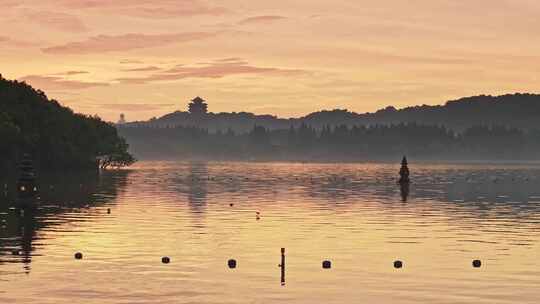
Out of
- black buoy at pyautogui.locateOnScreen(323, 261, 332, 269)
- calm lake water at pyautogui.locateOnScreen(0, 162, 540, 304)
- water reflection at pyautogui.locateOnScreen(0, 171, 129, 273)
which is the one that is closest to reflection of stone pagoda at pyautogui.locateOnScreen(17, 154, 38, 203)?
water reflection at pyautogui.locateOnScreen(0, 171, 129, 273)

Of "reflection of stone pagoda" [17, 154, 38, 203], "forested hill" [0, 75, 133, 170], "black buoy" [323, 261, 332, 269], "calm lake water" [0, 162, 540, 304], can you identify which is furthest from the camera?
"forested hill" [0, 75, 133, 170]

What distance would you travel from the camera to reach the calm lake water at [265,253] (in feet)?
150

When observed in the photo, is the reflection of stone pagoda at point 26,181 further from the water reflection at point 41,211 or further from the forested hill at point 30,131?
the forested hill at point 30,131

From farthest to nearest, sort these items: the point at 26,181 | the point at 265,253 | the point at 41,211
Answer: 1. the point at 41,211
2. the point at 26,181
3. the point at 265,253

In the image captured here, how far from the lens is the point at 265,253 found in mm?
61875

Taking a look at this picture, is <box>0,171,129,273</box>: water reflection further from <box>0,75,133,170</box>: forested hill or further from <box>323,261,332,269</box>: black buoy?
<box>323,261,332,269</box>: black buoy

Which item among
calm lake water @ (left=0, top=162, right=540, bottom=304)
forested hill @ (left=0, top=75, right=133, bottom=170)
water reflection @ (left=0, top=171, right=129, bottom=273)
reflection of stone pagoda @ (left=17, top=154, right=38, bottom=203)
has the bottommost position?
calm lake water @ (left=0, top=162, right=540, bottom=304)

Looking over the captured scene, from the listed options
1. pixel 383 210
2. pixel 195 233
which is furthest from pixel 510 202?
pixel 195 233

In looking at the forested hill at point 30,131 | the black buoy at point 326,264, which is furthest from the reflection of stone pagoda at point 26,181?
the forested hill at point 30,131

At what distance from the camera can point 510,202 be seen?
128125mm

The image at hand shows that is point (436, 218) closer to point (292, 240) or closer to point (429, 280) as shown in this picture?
point (292, 240)

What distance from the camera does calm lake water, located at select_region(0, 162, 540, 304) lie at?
150 ft

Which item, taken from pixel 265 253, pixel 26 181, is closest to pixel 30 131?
pixel 26 181

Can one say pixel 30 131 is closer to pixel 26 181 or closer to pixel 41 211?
pixel 41 211
